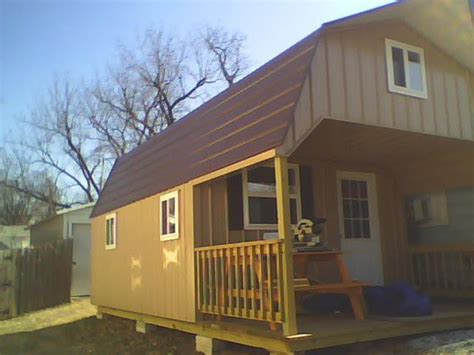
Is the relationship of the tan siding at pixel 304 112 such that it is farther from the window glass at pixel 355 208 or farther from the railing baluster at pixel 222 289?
the window glass at pixel 355 208

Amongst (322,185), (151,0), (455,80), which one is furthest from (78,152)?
(455,80)

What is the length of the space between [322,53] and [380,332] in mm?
3005

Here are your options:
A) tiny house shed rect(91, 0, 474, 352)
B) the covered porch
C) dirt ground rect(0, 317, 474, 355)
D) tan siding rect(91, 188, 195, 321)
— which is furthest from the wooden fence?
the covered porch

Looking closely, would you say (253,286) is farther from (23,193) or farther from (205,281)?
(23,193)

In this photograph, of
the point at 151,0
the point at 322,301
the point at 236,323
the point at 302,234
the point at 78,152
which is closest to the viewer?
the point at 236,323

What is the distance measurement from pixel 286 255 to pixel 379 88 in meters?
2.43

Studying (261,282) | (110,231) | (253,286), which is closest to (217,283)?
(253,286)

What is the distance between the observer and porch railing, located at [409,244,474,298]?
782cm

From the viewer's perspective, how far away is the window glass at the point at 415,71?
21.8 feet

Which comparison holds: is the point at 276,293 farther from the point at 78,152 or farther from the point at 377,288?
the point at 78,152

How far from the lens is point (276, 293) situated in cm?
539

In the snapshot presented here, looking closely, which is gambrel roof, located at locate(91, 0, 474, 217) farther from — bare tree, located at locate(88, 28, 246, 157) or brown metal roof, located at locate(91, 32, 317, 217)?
bare tree, located at locate(88, 28, 246, 157)

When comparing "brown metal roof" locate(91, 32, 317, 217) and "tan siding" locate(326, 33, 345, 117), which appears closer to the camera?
"brown metal roof" locate(91, 32, 317, 217)

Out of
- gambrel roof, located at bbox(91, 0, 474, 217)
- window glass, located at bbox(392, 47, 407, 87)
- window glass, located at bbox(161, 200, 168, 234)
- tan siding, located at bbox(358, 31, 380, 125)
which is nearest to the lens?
gambrel roof, located at bbox(91, 0, 474, 217)
